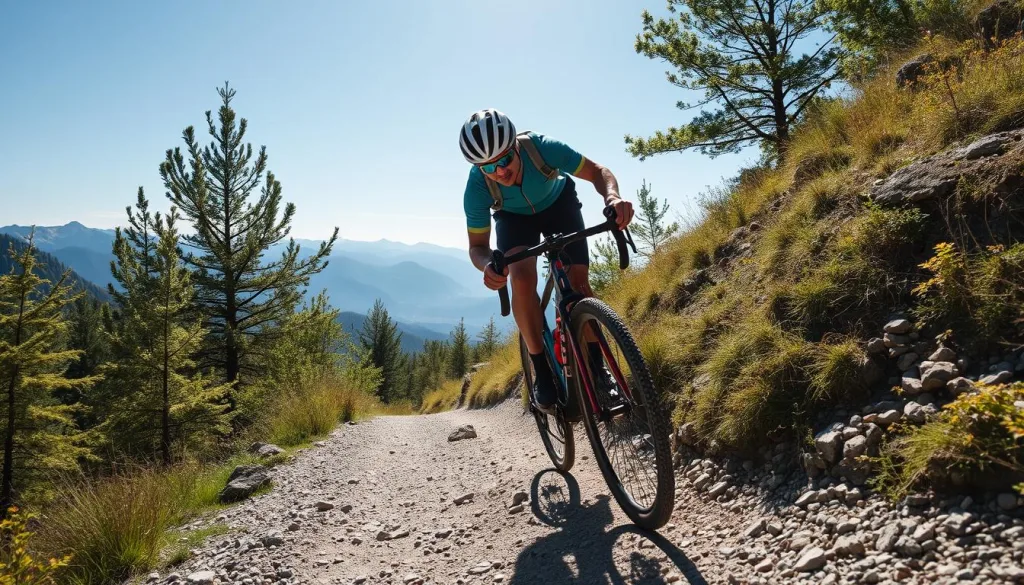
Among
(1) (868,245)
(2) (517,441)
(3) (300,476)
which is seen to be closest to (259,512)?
(3) (300,476)

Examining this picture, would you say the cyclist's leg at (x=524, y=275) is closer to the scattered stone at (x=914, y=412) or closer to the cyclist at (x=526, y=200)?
the cyclist at (x=526, y=200)

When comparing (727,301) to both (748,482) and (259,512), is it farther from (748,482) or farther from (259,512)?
(259,512)

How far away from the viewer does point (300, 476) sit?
5488 millimetres

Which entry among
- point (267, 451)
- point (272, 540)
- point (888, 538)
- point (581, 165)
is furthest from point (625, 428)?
point (267, 451)

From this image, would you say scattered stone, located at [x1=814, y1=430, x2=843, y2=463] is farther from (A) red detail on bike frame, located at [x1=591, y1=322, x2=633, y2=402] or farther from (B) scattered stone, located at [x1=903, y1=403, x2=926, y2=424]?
(A) red detail on bike frame, located at [x1=591, y1=322, x2=633, y2=402]

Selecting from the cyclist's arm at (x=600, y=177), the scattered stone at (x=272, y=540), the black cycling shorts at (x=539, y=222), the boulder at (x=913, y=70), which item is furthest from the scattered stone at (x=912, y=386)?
the boulder at (x=913, y=70)

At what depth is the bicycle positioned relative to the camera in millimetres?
2678

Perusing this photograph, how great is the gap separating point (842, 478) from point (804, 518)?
255 millimetres

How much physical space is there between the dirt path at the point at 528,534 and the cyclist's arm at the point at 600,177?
1.88 m

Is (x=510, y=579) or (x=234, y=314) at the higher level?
(x=234, y=314)

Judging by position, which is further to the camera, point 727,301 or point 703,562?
point 727,301

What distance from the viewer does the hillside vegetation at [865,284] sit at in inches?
99.0

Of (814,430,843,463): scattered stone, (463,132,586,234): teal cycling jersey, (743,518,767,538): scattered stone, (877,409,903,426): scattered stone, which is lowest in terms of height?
(743,518,767,538): scattered stone

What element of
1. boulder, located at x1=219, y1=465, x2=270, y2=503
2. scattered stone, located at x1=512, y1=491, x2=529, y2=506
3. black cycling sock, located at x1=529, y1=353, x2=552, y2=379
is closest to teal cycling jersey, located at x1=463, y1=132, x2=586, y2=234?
black cycling sock, located at x1=529, y1=353, x2=552, y2=379
